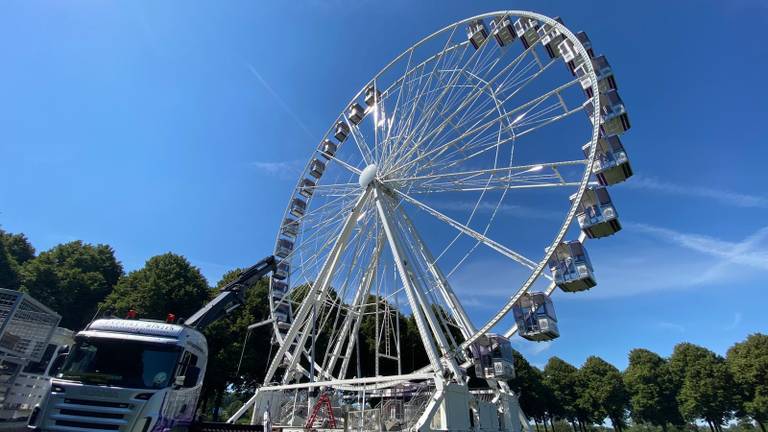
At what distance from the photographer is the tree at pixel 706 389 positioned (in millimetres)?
40844

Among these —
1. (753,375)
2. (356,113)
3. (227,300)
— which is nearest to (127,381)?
(227,300)

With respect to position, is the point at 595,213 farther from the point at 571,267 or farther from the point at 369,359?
the point at 369,359

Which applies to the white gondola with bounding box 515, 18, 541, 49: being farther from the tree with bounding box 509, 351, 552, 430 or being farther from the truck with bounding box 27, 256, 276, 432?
the tree with bounding box 509, 351, 552, 430

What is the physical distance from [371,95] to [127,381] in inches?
769

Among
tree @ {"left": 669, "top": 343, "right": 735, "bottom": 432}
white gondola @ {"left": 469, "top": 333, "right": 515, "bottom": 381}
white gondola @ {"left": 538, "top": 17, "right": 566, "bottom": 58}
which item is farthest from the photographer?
tree @ {"left": 669, "top": 343, "right": 735, "bottom": 432}

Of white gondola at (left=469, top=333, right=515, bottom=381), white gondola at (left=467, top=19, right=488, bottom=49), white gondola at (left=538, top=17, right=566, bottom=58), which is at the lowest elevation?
white gondola at (left=469, top=333, right=515, bottom=381)

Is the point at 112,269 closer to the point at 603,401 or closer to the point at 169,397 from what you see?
the point at 169,397

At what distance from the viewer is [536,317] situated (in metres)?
13.5

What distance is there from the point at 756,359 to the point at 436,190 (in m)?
42.7

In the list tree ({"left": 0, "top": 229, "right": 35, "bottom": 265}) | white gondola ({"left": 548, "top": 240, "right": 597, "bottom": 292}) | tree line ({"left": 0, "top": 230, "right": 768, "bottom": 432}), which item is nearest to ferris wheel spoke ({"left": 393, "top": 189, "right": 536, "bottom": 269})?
white gondola ({"left": 548, "top": 240, "right": 597, "bottom": 292})

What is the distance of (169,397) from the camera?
864 cm

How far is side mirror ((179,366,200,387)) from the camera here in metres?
9.59

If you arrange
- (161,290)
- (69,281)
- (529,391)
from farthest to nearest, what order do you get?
(529,391), (69,281), (161,290)

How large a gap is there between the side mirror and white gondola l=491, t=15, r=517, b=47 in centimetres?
1823
